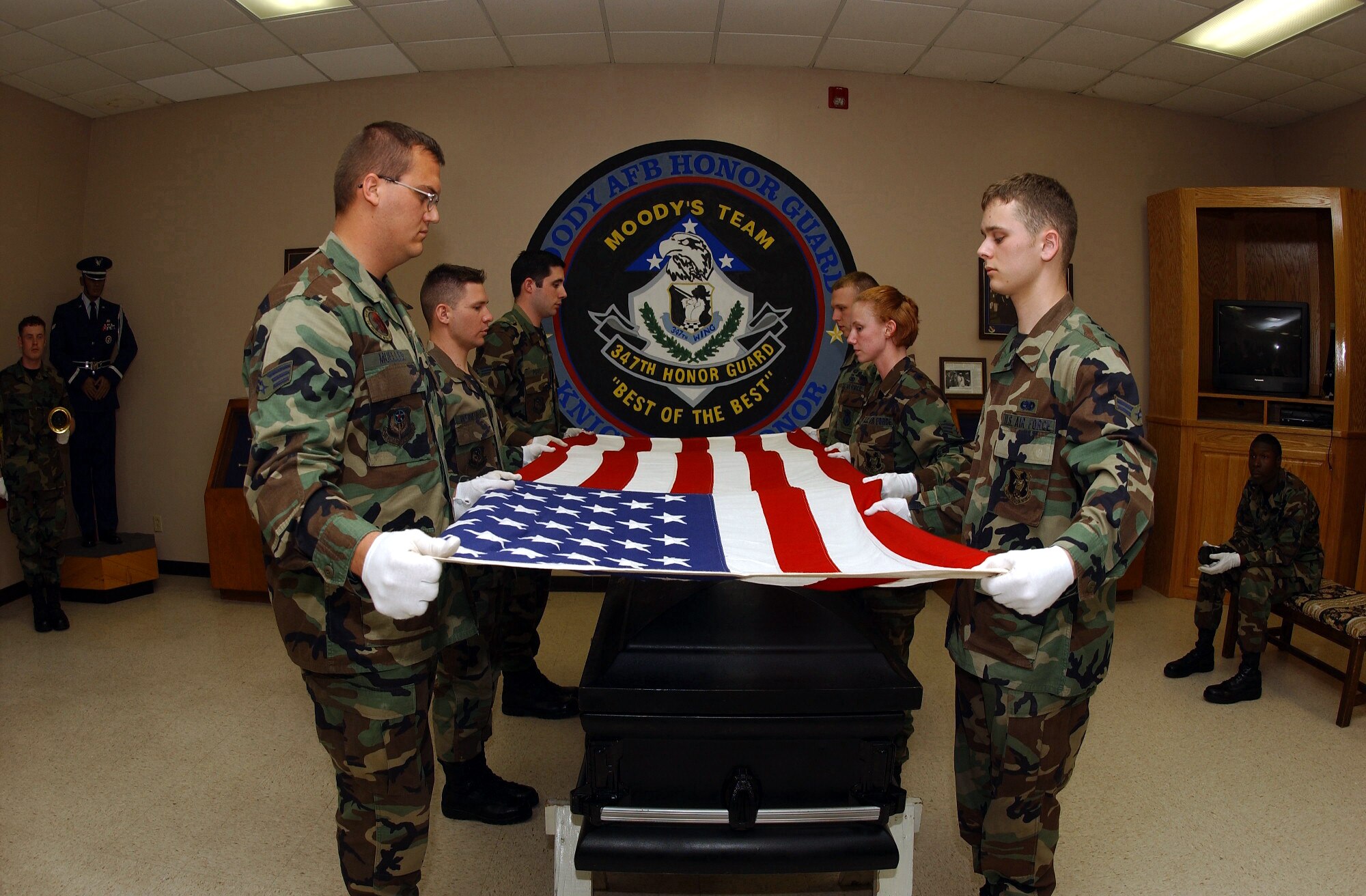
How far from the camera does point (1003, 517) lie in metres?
1.78

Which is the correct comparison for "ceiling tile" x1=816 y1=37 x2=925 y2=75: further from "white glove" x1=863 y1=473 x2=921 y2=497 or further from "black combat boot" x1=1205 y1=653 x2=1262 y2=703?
"black combat boot" x1=1205 y1=653 x2=1262 y2=703

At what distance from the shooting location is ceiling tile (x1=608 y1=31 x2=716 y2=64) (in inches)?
177

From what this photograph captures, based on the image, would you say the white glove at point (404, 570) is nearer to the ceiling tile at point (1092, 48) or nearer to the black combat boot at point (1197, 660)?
the black combat boot at point (1197, 660)

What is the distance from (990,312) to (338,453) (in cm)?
437

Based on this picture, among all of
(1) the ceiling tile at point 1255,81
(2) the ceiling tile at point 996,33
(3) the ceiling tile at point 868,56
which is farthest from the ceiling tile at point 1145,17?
(3) the ceiling tile at point 868,56

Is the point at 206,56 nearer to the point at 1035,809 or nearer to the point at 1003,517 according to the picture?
the point at 1003,517

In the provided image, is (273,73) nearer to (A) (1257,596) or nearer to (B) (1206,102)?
(B) (1206,102)

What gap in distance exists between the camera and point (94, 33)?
4.09 m

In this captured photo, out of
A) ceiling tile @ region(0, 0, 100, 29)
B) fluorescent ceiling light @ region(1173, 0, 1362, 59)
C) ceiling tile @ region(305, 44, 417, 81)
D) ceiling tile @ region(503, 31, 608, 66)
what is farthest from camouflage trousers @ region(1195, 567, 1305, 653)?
ceiling tile @ region(0, 0, 100, 29)

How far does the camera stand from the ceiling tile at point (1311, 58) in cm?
428

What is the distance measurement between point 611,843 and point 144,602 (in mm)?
4207

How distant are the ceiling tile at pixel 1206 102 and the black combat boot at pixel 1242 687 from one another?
3243 millimetres

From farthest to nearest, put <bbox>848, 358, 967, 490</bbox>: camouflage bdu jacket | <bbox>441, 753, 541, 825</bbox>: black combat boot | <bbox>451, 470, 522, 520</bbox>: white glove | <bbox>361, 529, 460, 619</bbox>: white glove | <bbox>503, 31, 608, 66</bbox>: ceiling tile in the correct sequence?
1. <bbox>503, 31, 608, 66</bbox>: ceiling tile
2. <bbox>848, 358, 967, 490</bbox>: camouflage bdu jacket
3. <bbox>441, 753, 541, 825</bbox>: black combat boot
4. <bbox>451, 470, 522, 520</bbox>: white glove
5. <bbox>361, 529, 460, 619</bbox>: white glove

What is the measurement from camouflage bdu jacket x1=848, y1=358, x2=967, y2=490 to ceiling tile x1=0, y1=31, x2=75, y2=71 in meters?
4.23
